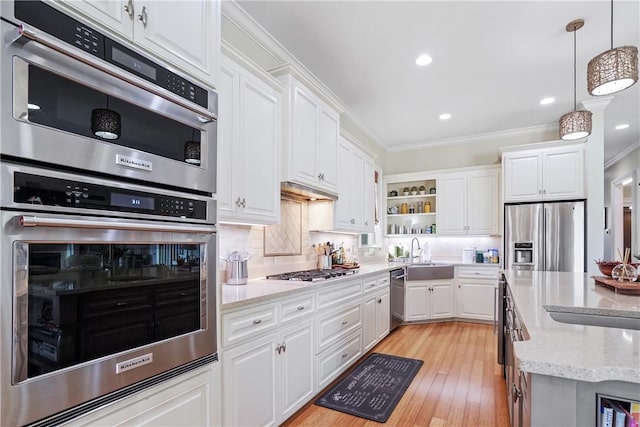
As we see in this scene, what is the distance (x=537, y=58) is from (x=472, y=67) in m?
0.57

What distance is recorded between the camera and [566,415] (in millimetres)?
897

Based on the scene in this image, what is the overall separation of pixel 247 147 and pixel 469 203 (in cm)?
407

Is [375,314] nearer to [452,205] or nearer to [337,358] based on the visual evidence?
[337,358]

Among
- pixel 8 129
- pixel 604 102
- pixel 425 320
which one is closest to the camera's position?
pixel 8 129

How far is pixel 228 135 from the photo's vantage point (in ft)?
7.00

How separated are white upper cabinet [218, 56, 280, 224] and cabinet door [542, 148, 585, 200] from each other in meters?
3.77

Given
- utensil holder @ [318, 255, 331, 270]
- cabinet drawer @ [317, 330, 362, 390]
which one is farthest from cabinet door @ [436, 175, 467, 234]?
cabinet drawer @ [317, 330, 362, 390]

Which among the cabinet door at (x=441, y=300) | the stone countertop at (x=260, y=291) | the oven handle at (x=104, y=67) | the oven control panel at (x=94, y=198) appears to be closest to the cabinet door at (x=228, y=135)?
the stone countertop at (x=260, y=291)

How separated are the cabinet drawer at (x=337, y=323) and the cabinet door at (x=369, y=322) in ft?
0.49

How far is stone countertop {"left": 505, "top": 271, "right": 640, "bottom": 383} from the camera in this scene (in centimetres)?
85

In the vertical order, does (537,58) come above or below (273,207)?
above

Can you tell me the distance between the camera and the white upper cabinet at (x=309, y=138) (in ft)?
9.07

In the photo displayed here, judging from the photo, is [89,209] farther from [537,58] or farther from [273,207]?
[537,58]

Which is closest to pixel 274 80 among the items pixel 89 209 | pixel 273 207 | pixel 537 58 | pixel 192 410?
pixel 273 207
